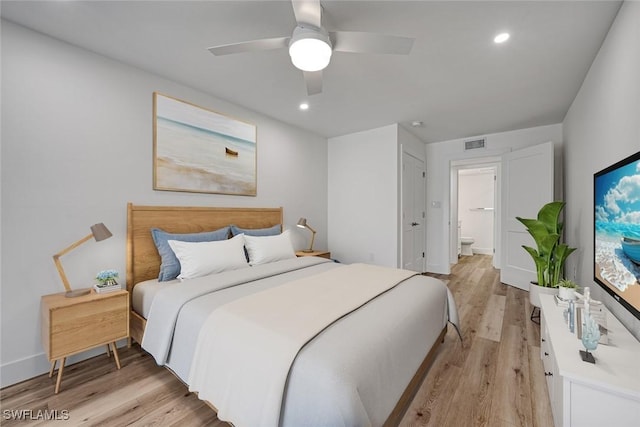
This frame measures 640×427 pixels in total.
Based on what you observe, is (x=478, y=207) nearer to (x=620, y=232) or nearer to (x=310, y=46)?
(x=620, y=232)

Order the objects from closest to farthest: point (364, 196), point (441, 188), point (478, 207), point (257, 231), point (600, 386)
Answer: point (600, 386)
point (257, 231)
point (364, 196)
point (441, 188)
point (478, 207)

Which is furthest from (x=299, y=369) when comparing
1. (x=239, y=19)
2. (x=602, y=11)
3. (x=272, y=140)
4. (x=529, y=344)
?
(x=272, y=140)

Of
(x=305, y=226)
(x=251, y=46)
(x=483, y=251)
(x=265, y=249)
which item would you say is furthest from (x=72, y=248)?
(x=483, y=251)

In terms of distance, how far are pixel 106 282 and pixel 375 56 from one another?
2.84 metres

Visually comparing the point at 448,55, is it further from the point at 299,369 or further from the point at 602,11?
the point at 299,369

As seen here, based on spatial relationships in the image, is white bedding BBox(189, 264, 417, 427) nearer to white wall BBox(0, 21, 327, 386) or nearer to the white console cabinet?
the white console cabinet

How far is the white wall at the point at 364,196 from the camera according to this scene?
409 cm

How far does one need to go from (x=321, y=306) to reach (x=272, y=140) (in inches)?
109

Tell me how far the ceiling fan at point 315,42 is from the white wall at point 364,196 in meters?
2.51

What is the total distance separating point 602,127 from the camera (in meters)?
2.10

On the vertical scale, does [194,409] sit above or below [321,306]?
below

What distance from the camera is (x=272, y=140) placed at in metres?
3.81

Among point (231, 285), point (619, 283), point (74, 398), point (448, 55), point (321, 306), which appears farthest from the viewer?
point (448, 55)

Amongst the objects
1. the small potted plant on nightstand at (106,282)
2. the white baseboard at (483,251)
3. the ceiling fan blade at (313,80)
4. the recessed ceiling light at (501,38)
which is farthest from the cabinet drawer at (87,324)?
the white baseboard at (483,251)
